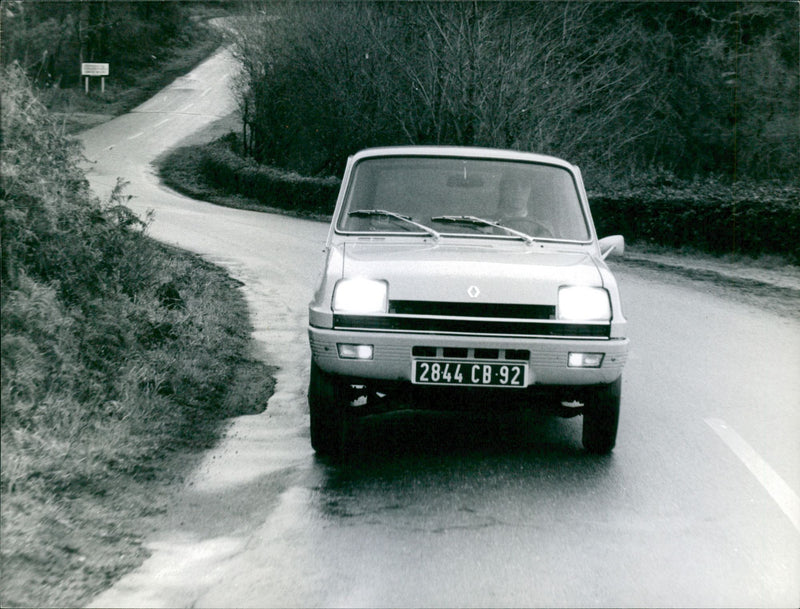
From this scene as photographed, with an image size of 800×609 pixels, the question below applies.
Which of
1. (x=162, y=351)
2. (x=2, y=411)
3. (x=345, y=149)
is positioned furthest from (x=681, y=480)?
(x=345, y=149)

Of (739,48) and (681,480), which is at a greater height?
(739,48)

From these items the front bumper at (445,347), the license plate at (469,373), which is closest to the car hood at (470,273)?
the front bumper at (445,347)

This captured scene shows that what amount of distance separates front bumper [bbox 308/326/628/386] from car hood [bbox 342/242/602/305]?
8.8 inches

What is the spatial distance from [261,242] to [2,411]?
15050 millimetres

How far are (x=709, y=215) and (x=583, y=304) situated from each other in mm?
14586

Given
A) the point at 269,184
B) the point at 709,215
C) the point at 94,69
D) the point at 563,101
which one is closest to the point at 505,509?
the point at 709,215

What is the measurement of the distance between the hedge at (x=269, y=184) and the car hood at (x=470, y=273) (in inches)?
927

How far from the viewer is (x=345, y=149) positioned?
111 feet

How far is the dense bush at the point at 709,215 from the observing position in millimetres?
17969

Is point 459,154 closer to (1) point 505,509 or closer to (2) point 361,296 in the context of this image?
(2) point 361,296

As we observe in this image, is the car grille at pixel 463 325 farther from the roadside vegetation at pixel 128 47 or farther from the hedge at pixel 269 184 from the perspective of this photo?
the roadside vegetation at pixel 128 47

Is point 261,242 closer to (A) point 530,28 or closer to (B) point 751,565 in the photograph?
(A) point 530,28

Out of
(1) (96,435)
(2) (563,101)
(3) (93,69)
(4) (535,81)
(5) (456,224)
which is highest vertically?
(4) (535,81)

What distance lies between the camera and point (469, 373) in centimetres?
559
